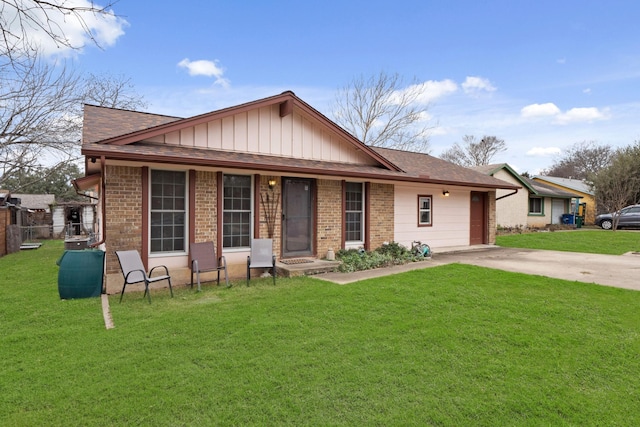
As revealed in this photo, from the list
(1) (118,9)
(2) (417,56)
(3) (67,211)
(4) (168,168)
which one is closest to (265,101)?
(4) (168,168)

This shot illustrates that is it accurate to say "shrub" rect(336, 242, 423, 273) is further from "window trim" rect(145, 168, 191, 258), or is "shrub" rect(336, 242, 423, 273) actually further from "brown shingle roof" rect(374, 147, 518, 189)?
"window trim" rect(145, 168, 191, 258)

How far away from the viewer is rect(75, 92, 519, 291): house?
21.7 ft

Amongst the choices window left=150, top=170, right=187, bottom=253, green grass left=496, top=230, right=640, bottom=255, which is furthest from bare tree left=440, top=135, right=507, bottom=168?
window left=150, top=170, right=187, bottom=253

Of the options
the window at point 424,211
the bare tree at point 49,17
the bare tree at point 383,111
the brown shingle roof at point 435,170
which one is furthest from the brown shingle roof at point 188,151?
the bare tree at point 383,111

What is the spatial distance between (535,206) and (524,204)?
77.4 inches

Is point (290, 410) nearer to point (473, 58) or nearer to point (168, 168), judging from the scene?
point (168, 168)

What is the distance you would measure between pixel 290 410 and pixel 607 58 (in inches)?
652

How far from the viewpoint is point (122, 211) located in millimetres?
6523

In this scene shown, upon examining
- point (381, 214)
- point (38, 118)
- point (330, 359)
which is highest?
point (38, 118)

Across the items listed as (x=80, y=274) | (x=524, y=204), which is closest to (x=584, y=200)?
(x=524, y=204)

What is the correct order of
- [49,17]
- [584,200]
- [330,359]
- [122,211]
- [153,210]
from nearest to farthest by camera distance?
[49,17], [330,359], [122,211], [153,210], [584,200]

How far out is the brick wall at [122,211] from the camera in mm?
6395

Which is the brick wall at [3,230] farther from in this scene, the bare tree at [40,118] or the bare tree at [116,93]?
the bare tree at [116,93]

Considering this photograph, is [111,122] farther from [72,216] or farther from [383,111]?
[383,111]
